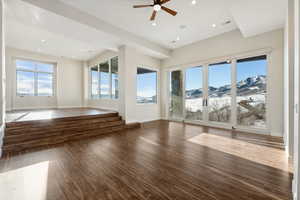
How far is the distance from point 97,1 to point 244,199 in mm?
4771

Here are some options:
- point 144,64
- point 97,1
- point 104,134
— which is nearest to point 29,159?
point 104,134

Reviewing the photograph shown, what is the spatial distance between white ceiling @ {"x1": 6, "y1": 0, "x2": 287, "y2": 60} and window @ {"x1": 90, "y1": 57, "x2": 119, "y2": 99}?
158 centimetres

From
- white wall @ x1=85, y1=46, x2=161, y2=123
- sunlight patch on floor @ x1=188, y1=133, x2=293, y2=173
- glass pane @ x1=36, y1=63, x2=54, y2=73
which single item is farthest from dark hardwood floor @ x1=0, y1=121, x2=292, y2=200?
glass pane @ x1=36, y1=63, x2=54, y2=73


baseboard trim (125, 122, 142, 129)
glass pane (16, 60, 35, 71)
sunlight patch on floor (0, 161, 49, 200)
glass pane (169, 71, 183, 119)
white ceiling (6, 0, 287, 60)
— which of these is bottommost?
sunlight patch on floor (0, 161, 49, 200)

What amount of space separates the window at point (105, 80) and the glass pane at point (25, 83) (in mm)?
3056

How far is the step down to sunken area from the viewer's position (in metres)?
3.26

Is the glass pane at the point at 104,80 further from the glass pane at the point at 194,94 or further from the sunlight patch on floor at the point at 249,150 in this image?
the sunlight patch on floor at the point at 249,150

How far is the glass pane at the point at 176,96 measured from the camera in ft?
22.0

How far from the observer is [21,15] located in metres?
3.46

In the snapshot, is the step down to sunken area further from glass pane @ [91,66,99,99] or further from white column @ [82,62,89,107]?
white column @ [82,62,89,107]

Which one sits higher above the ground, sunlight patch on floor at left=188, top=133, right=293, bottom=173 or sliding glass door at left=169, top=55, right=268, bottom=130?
sliding glass door at left=169, top=55, right=268, bottom=130

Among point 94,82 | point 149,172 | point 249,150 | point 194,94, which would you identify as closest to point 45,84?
point 94,82

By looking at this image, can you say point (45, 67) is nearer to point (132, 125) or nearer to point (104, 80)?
point (104, 80)

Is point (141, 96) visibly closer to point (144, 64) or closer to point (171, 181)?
point (144, 64)
